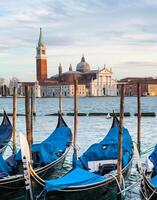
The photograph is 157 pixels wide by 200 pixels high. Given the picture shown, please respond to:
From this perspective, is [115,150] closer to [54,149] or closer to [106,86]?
[54,149]

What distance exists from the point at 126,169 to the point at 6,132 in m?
5.88

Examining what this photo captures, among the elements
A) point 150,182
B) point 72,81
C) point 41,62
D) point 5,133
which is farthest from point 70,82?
point 150,182

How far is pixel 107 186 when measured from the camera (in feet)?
26.1

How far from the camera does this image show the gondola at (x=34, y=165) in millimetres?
8391

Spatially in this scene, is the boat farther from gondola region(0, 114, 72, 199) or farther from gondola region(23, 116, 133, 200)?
gondola region(0, 114, 72, 199)

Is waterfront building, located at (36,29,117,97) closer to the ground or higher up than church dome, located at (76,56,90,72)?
closer to the ground

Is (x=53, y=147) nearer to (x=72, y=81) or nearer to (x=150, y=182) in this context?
(x=150, y=182)

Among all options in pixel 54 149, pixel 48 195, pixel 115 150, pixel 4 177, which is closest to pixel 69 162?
pixel 54 149

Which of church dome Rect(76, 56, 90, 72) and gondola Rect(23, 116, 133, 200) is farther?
church dome Rect(76, 56, 90, 72)

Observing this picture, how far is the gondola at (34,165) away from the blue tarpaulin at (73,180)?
130cm

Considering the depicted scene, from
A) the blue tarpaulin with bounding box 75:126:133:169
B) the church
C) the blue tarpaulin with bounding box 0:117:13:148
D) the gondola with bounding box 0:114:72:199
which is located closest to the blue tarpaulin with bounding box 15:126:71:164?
the gondola with bounding box 0:114:72:199

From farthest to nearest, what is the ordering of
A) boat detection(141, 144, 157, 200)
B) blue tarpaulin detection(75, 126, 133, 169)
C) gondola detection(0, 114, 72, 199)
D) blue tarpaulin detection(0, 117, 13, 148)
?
blue tarpaulin detection(0, 117, 13, 148) < blue tarpaulin detection(75, 126, 133, 169) < gondola detection(0, 114, 72, 199) < boat detection(141, 144, 157, 200)

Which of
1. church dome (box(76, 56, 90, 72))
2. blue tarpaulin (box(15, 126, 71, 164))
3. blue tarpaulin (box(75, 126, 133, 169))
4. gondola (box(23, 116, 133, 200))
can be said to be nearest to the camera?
gondola (box(23, 116, 133, 200))

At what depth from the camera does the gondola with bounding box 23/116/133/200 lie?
285 inches
